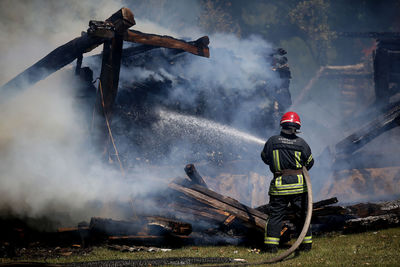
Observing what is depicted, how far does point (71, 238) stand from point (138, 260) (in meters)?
1.64

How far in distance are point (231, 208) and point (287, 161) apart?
129cm

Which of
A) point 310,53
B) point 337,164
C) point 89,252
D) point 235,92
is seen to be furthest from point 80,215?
point 310,53

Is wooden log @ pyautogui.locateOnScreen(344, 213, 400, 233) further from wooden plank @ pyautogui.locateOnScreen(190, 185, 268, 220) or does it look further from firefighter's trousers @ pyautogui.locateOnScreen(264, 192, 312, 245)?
wooden plank @ pyautogui.locateOnScreen(190, 185, 268, 220)

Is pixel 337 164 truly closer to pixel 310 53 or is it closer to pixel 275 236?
pixel 275 236

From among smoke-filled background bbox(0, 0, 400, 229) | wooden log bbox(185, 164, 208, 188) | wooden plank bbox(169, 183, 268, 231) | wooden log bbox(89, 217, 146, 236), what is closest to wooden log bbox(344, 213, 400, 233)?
wooden plank bbox(169, 183, 268, 231)

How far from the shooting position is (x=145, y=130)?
30.5ft

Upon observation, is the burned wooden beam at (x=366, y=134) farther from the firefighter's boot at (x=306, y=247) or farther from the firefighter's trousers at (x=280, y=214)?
the firefighter's boot at (x=306, y=247)

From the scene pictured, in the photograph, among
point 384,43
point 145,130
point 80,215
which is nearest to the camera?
point 80,215

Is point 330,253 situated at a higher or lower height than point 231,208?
lower

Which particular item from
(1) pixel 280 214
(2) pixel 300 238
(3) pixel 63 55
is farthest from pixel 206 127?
(2) pixel 300 238

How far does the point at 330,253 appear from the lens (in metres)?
4.86

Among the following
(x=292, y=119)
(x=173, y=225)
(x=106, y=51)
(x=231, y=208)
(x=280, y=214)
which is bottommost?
(x=173, y=225)

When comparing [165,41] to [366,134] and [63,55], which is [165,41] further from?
[366,134]

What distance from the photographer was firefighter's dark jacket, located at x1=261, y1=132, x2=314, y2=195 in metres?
5.41
